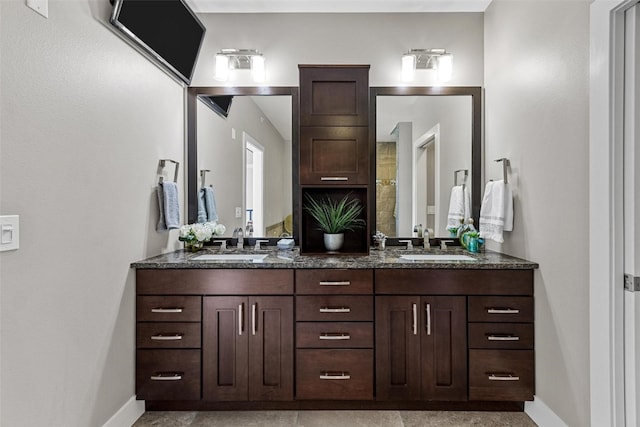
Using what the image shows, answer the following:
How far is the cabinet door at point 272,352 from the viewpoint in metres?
2.17

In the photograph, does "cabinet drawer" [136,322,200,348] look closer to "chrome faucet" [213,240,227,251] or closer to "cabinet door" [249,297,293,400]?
"cabinet door" [249,297,293,400]

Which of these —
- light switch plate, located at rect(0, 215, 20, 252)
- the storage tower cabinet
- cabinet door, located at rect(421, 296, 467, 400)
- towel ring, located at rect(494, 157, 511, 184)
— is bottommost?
cabinet door, located at rect(421, 296, 467, 400)

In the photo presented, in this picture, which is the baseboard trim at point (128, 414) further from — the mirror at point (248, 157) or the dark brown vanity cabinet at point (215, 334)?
the mirror at point (248, 157)

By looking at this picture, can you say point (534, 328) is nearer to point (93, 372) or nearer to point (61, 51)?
point (93, 372)

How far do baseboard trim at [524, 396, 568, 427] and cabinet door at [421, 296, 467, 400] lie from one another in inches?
15.6

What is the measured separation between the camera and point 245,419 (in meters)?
2.17

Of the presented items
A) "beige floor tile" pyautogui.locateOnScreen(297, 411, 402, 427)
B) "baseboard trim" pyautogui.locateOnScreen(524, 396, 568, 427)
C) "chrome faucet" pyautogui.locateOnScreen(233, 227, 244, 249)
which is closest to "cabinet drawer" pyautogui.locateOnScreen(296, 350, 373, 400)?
"beige floor tile" pyautogui.locateOnScreen(297, 411, 402, 427)


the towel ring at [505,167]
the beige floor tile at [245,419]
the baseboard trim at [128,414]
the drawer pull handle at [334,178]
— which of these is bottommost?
the beige floor tile at [245,419]

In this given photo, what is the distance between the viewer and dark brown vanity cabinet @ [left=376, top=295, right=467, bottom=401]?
2166mm

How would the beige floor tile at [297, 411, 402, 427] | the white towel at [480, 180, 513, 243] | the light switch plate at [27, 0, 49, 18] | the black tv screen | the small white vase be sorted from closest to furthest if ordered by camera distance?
the light switch plate at [27, 0, 49, 18], the black tv screen, the beige floor tile at [297, 411, 402, 427], the white towel at [480, 180, 513, 243], the small white vase

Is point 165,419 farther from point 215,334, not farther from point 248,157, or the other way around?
point 248,157

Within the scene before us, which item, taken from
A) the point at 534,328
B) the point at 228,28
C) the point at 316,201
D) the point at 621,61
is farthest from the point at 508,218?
the point at 228,28

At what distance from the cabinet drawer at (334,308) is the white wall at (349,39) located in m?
1.67

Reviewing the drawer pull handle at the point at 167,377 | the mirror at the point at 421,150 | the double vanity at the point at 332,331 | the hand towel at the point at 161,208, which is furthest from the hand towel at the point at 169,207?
the mirror at the point at 421,150
